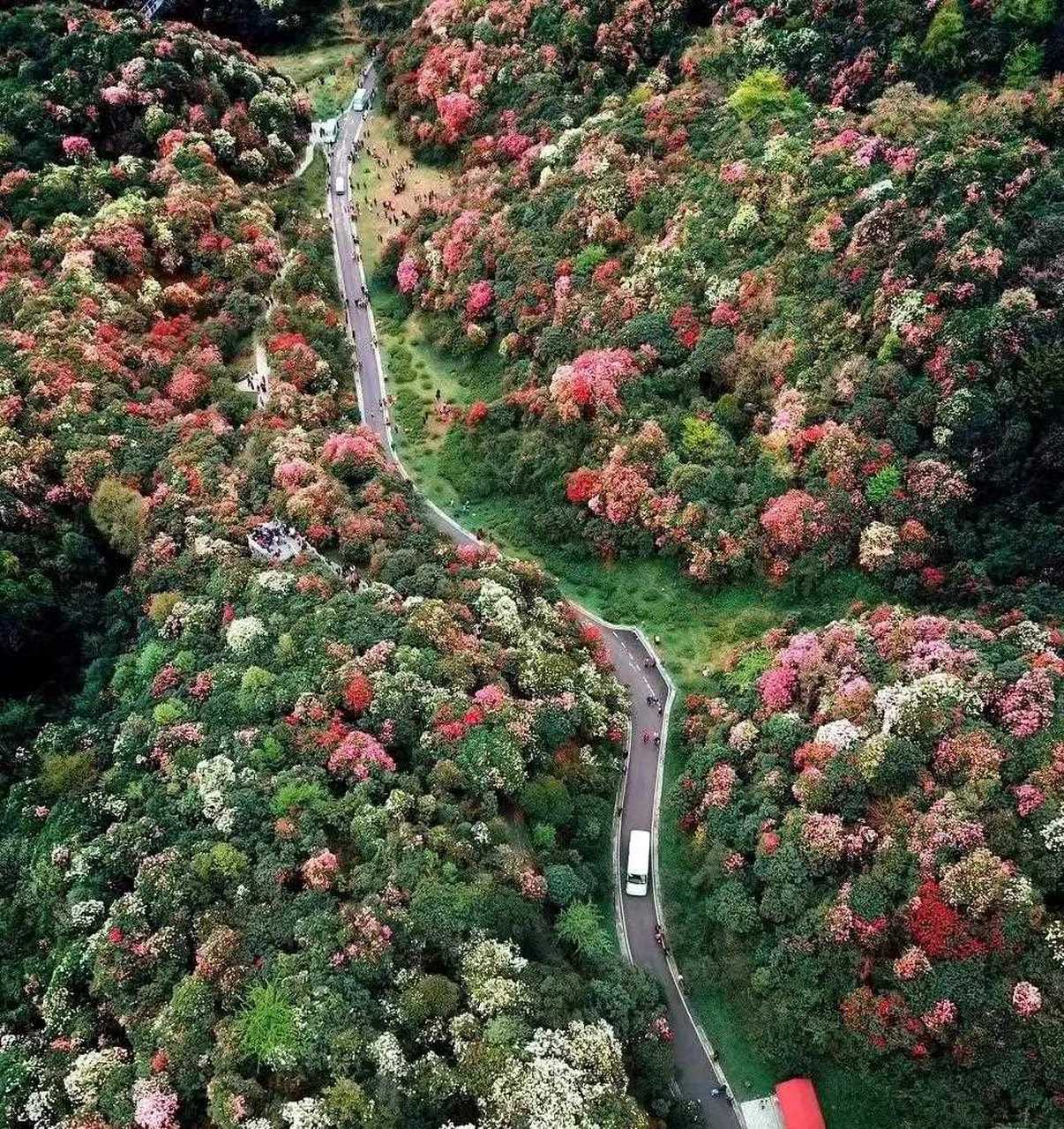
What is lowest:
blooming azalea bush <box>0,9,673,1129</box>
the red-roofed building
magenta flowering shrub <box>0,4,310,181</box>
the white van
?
the red-roofed building

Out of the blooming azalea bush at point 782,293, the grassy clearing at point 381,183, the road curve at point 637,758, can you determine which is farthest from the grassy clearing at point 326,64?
the blooming azalea bush at point 782,293

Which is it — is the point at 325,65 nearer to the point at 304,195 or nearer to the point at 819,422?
the point at 304,195

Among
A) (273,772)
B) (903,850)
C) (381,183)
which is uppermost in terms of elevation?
(381,183)

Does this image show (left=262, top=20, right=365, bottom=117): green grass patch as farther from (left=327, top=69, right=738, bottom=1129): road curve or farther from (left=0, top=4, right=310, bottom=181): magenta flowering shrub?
(left=327, top=69, right=738, bottom=1129): road curve

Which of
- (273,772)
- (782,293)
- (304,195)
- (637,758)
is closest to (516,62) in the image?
(304,195)

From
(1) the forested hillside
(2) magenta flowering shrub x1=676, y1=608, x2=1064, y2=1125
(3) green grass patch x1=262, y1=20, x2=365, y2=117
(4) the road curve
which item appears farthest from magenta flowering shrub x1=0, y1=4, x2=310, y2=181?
(2) magenta flowering shrub x1=676, y1=608, x2=1064, y2=1125

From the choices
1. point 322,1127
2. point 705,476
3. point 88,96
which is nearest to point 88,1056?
point 322,1127
